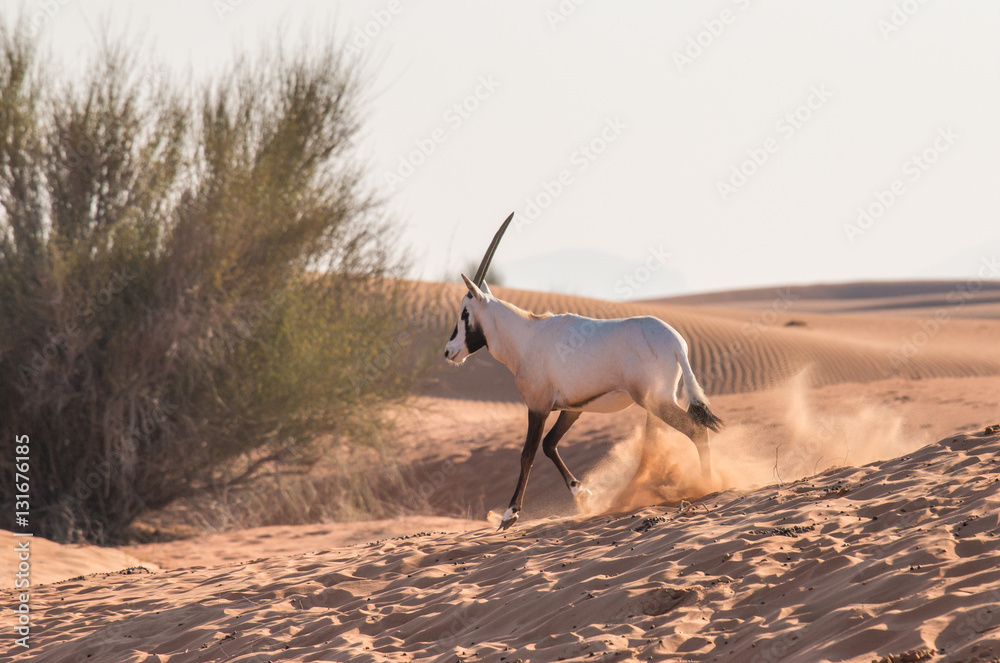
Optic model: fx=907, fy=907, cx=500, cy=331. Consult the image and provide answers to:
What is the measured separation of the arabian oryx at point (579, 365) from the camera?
21.7 feet

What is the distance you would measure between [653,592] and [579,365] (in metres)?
2.57

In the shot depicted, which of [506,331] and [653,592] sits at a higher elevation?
[506,331]

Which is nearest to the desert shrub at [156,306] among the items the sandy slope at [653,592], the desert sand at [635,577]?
the desert sand at [635,577]

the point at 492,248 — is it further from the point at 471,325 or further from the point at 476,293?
the point at 471,325

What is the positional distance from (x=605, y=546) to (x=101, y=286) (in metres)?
7.44

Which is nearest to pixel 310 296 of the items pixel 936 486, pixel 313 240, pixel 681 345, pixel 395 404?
pixel 313 240

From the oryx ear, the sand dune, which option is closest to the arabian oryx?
the oryx ear

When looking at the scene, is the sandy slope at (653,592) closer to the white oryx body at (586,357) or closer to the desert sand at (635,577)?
the desert sand at (635,577)

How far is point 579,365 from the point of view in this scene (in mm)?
6914

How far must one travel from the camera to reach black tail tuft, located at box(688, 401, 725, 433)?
6.43 m

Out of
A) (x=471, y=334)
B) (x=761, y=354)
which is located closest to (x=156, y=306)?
(x=471, y=334)

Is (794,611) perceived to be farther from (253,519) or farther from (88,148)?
(88,148)

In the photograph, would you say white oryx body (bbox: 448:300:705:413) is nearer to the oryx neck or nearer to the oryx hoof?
the oryx neck

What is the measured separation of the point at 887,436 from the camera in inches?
340
